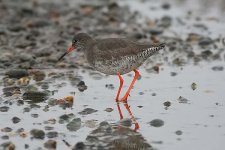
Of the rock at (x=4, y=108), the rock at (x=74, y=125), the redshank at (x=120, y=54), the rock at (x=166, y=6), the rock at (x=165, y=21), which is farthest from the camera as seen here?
the rock at (x=166, y=6)

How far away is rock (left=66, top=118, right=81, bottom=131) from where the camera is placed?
10.1 meters

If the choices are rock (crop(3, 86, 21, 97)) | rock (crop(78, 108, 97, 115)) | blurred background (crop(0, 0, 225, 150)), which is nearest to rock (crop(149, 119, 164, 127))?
blurred background (crop(0, 0, 225, 150))

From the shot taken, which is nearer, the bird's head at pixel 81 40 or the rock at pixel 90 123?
the rock at pixel 90 123

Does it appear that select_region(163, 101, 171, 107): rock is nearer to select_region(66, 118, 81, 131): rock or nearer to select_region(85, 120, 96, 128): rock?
select_region(85, 120, 96, 128): rock

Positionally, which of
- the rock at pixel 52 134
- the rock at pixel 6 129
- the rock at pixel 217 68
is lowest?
the rock at pixel 52 134

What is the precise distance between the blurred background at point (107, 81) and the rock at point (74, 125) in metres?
0.02

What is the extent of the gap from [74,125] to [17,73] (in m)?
3.73

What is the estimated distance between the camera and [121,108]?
455 inches

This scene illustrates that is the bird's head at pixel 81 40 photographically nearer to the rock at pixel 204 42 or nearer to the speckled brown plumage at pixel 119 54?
the speckled brown plumage at pixel 119 54

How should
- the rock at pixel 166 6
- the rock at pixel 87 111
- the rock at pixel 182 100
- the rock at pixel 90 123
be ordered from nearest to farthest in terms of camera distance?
the rock at pixel 90 123
the rock at pixel 87 111
the rock at pixel 182 100
the rock at pixel 166 6

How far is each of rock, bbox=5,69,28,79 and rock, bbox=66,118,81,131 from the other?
353 centimetres

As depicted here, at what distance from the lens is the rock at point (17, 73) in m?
13.4

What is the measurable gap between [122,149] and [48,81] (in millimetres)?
4689

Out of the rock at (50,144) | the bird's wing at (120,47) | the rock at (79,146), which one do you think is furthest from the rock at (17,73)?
the rock at (79,146)
